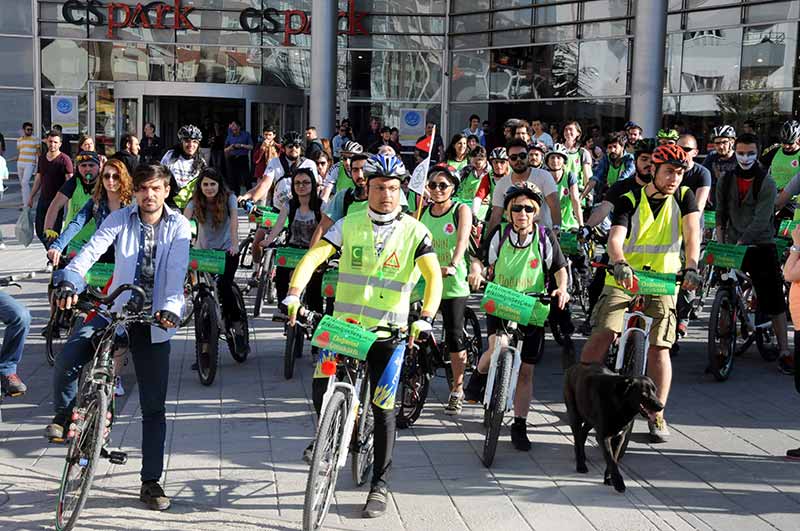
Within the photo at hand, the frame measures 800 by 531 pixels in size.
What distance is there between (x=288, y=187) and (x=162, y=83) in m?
18.7

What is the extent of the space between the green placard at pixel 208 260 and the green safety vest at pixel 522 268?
2.57 metres

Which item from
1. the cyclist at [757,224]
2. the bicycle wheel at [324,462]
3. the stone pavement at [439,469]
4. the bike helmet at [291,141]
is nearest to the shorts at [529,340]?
the stone pavement at [439,469]

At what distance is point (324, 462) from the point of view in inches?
193

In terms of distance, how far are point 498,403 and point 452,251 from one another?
5.26ft

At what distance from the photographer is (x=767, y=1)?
2094 centimetres

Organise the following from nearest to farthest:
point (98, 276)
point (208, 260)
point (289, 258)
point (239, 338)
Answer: point (98, 276), point (208, 260), point (289, 258), point (239, 338)

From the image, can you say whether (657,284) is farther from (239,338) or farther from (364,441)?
(239,338)

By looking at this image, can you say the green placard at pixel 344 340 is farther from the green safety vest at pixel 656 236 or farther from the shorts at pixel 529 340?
the green safety vest at pixel 656 236

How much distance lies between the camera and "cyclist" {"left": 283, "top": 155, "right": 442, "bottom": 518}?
5289 millimetres

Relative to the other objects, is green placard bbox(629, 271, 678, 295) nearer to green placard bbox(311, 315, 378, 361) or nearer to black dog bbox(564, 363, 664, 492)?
black dog bbox(564, 363, 664, 492)

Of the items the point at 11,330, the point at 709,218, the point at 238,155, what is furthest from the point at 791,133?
the point at 238,155

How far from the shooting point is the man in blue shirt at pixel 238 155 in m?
23.8

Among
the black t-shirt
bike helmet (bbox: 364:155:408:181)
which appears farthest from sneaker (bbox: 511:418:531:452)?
bike helmet (bbox: 364:155:408:181)

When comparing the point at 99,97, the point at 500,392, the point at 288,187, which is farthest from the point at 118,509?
the point at 99,97
